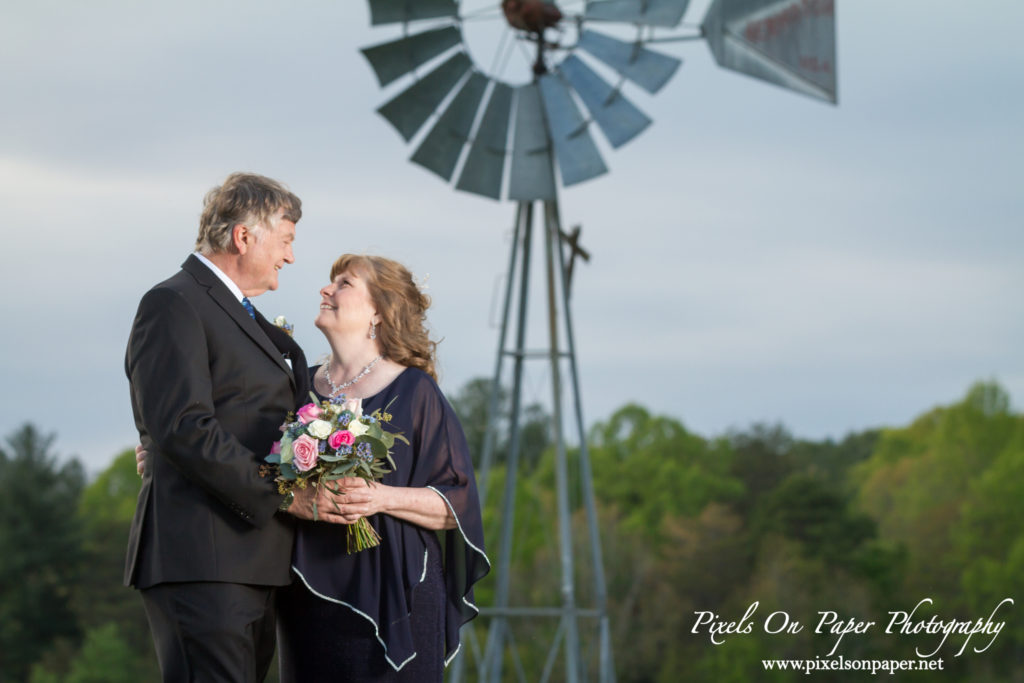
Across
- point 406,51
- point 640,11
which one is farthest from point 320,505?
point 406,51

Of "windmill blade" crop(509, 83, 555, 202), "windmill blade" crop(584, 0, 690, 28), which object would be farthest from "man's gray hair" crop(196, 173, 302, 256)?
"windmill blade" crop(509, 83, 555, 202)

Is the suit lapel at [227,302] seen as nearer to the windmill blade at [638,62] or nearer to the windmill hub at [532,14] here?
the windmill blade at [638,62]

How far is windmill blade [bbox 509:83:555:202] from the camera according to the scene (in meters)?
10.1

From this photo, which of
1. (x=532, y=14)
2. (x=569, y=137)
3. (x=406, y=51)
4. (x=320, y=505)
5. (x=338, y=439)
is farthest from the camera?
(x=532, y=14)

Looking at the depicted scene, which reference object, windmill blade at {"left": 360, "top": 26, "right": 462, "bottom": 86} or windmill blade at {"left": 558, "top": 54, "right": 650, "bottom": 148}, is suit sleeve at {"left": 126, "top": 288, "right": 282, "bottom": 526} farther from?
windmill blade at {"left": 360, "top": 26, "right": 462, "bottom": 86}

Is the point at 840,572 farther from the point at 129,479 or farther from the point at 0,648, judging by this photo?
the point at 129,479

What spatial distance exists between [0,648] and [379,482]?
33.2 metres

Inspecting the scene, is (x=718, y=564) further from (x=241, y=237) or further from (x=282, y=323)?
(x=241, y=237)

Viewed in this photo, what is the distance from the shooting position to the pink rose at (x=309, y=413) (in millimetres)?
3699

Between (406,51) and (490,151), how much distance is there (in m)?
1.05

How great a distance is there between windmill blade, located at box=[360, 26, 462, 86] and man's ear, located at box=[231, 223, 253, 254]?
20.6ft

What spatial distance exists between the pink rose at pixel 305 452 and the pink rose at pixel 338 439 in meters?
0.05

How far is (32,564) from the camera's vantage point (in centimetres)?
3422

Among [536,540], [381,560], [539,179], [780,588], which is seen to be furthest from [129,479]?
[381,560]
